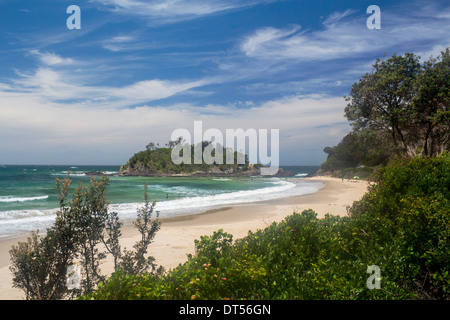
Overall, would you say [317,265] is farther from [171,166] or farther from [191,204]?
[171,166]

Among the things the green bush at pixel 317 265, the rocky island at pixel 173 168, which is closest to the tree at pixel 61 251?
the green bush at pixel 317 265

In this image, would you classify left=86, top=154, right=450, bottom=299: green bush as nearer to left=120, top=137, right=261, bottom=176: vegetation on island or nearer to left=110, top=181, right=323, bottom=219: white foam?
left=110, top=181, right=323, bottom=219: white foam

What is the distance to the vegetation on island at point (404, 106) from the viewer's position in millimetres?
16312

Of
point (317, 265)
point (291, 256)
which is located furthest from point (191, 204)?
point (317, 265)

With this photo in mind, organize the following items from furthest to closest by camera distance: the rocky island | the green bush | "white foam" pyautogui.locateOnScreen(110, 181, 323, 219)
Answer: the rocky island, "white foam" pyautogui.locateOnScreen(110, 181, 323, 219), the green bush

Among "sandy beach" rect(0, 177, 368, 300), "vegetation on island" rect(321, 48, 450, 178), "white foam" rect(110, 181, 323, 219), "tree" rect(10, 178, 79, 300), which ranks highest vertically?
"vegetation on island" rect(321, 48, 450, 178)

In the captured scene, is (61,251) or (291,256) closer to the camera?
(291,256)

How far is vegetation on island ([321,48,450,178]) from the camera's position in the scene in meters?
16.3

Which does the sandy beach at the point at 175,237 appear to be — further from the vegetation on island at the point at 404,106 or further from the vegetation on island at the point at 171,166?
the vegetation on island at the point at 171,166

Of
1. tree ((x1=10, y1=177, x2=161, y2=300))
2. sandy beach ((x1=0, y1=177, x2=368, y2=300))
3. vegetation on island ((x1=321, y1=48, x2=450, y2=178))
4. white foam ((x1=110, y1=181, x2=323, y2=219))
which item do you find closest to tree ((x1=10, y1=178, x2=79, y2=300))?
tree ((x1=10, y1=177, x2=161, y2=300))

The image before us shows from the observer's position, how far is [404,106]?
59.1 feet

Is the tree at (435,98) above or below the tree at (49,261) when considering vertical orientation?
above
